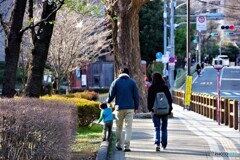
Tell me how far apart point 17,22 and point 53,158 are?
5560 millimetres

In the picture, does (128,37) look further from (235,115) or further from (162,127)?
(162,127)

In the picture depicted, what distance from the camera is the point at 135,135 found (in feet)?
50.2

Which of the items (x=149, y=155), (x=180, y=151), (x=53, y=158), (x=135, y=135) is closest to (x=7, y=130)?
(x=53, y=158)

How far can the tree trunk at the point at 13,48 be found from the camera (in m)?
12.5

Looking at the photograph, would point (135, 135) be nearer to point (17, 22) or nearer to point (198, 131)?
point (198, 131)

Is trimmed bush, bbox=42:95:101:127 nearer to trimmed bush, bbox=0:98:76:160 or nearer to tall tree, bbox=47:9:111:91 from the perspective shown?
trimmed bush, bbox=0:98:76:160

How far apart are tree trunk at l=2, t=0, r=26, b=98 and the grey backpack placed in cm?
319

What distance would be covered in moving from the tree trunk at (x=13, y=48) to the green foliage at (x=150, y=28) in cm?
4260

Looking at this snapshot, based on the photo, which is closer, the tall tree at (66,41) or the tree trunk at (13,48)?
the tree trunk at (13,48)

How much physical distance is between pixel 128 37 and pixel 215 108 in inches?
176

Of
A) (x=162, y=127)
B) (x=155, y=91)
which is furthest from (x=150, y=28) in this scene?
(x=155, y=91)

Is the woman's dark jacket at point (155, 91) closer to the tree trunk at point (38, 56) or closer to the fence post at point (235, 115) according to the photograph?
the tree trunk at point (38, 56)

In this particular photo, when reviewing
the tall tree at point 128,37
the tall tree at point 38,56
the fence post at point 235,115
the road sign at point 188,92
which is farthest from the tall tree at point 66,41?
the tall tree at point 38,56

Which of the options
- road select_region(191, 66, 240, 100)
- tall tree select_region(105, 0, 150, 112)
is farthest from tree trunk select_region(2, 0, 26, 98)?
road select_region(191, 66, 240, 100)
